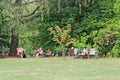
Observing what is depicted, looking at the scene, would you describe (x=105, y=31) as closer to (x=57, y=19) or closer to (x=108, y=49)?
(x=108, y=49)

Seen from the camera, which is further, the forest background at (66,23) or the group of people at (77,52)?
the forest background at (66,23)

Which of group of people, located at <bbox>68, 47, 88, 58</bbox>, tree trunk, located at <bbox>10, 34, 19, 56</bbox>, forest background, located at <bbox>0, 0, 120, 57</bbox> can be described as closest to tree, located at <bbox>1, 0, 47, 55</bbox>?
forest background, located at <bbox>0, 0, 120, 57</bbox>

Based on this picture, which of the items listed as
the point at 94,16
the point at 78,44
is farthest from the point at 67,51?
the point at 94,16

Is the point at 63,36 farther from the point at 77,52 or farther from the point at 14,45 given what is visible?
the point at 14,45

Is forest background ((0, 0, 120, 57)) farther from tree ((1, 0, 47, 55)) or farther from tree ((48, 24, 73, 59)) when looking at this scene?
tree ((48, 24, 73, 59))

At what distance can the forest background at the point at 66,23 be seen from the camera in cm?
3048

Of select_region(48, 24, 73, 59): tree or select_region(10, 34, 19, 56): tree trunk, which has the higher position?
select_region(48, 24, 73, 59): tree

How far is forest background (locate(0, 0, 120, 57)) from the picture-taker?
100 feet
